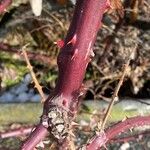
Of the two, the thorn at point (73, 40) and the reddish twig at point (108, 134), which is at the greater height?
the thorn at point (73, 40)

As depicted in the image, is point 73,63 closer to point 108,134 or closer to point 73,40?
point 73,40

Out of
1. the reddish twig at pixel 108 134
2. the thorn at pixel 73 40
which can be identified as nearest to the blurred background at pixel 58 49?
the reddish twig at pixel 108 134

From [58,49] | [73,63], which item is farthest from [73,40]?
[58,49]

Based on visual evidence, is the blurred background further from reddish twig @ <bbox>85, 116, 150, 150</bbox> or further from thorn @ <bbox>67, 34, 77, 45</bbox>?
thorn @ <bbox>67, 34, 77, 45</bbox>

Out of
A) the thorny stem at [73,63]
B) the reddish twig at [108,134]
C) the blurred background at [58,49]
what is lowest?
the blurred background at [58,49]

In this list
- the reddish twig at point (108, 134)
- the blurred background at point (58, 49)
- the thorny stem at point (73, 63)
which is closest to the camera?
the thorny stem at point (73, 63)

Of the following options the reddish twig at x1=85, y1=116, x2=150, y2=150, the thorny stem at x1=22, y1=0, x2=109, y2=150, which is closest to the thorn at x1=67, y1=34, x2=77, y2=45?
the thorny stem at x1=22, y1=0, x2=109, y2=150

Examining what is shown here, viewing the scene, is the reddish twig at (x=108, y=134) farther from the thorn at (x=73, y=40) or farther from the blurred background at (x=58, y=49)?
the blurred background at (x=58, y=49)

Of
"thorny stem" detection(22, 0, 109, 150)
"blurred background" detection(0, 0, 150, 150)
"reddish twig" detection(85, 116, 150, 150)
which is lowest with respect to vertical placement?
"blurred background" detection(0, 0, 150, 150)

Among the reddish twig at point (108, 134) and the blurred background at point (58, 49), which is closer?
the reddish twig at point (108, 134)
